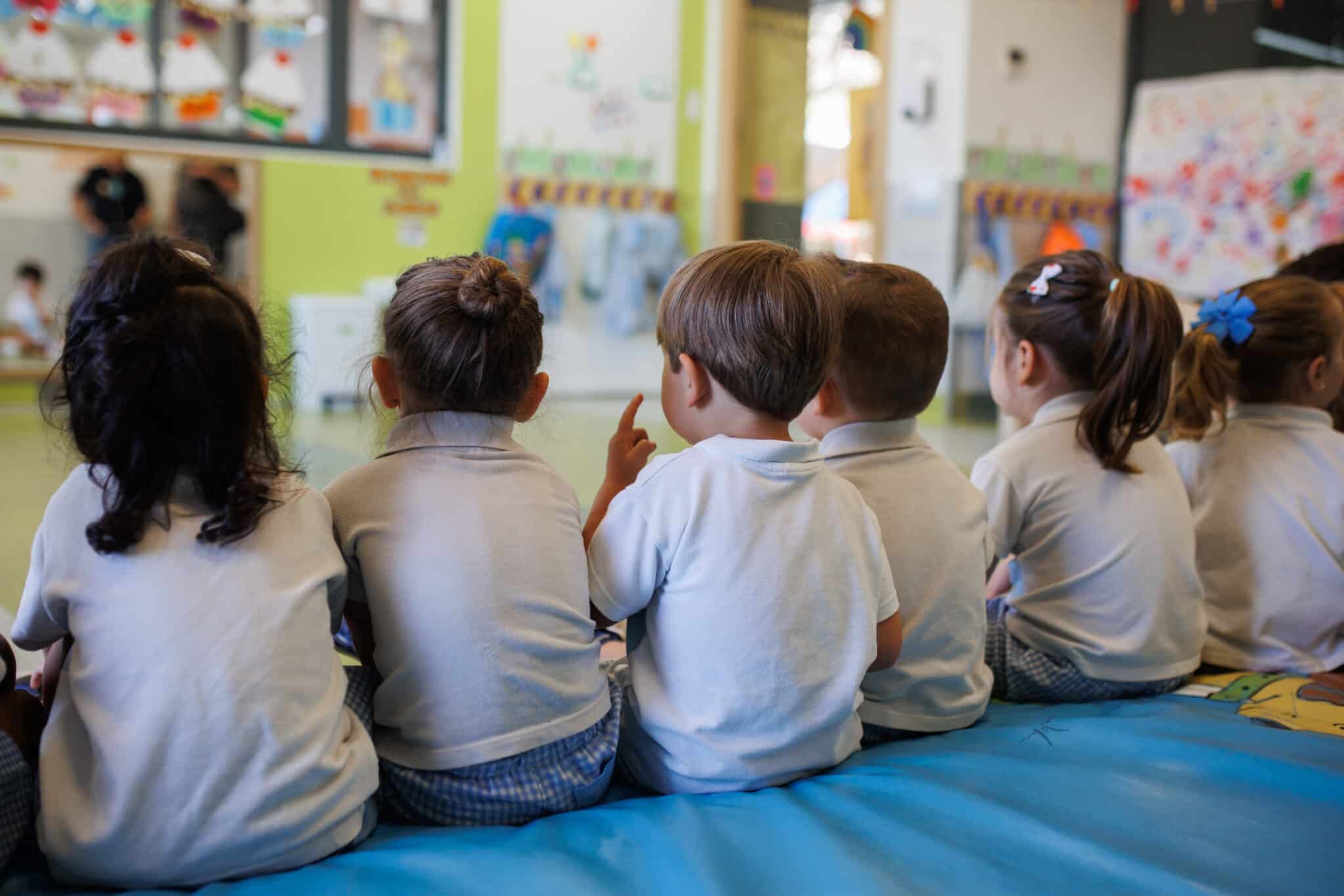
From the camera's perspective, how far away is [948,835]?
1.02 metres

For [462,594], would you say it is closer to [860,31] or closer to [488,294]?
[488,294]

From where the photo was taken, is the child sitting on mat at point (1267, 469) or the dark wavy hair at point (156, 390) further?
the child sitting on mat at point (1267, 469)

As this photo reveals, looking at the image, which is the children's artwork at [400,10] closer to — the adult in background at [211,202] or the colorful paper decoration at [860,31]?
the adult in background at [211,202]

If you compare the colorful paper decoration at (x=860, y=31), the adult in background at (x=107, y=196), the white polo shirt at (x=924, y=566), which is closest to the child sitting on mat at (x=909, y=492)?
the white polo shirt at (x=924, y=566)

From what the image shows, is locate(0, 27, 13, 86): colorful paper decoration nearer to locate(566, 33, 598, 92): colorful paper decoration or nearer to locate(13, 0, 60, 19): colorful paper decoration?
locate(13, 0, 60, 19): colorful paper decoration

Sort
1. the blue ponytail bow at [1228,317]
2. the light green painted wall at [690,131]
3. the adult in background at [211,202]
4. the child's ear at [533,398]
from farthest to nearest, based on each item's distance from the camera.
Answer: the light green painted wall at [690,131], the adult in background at [211,202], the blue ponytail bow at [1228,317], the child's ear at [533,398]

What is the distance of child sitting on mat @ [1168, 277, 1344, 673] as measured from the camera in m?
1.57

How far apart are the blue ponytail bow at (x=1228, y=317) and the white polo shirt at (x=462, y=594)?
1.11m

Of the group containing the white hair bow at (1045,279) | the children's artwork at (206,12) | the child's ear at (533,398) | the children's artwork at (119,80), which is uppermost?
the children's artwork at (206,12)

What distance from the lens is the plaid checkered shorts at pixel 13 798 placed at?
35.3 inches

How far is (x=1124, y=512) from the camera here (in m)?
1.43


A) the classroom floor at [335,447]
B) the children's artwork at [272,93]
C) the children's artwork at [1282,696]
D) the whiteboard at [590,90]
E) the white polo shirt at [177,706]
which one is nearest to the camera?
the white polo shirt at [177,706]

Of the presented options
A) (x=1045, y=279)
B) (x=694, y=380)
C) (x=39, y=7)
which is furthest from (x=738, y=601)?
(x=39, y=7)

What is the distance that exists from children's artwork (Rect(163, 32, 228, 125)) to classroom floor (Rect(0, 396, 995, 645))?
1.52 m
